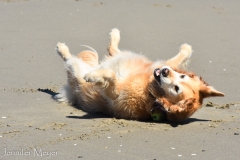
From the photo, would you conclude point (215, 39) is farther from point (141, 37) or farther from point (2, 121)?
point (2, 121)

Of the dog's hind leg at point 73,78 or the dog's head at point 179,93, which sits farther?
the dog's hind leg at point 73,78

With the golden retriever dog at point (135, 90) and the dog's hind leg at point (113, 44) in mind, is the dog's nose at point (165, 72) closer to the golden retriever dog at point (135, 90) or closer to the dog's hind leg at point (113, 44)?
the golden retriever dog at point (135, 90)

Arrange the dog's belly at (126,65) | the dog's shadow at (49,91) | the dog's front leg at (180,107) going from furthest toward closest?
the dog's shadow at (49,91)
the dog's belly at (126,65)
the dog's front leg at (180,107)

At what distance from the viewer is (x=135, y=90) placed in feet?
19.8

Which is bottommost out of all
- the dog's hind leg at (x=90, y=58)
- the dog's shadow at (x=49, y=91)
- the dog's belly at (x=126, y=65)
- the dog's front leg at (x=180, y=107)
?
the dog's front leg at (x=180, y=107)

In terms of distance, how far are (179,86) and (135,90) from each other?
0.51m

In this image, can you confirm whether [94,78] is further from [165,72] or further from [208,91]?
[208,91]

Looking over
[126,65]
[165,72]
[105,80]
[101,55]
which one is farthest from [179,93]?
[101,55]

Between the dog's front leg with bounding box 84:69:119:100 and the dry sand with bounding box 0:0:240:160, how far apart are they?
1.05 feet

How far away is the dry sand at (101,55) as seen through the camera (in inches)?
200

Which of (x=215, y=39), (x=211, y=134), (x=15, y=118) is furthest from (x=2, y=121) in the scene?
(x=215, y=39)

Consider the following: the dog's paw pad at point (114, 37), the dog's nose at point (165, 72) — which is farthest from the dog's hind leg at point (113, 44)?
the dog's nose at point (165, 72)

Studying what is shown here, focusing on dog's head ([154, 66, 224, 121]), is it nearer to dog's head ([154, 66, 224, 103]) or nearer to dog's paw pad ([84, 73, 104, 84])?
dog's head ([154, 66, 224, 103])

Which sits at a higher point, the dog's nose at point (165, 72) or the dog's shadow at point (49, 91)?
the dog's nose at point (165, 72)
